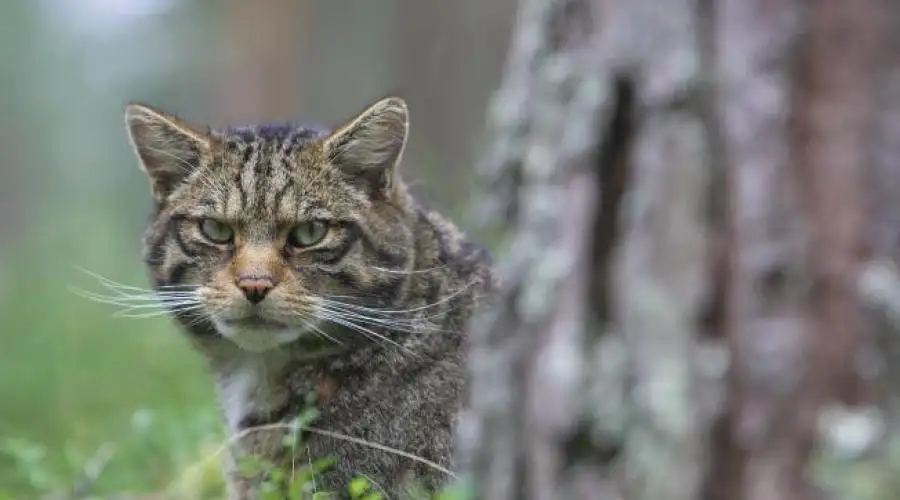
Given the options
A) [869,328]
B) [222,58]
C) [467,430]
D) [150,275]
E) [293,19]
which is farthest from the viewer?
[222,58]

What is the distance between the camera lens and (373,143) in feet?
13.0

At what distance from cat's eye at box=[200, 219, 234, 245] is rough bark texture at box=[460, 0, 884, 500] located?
→ 1868 millimetres

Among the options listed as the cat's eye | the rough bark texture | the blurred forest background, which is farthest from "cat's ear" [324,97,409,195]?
the rough bark texture

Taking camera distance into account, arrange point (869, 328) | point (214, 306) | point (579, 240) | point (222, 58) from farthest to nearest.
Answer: point (222, 58) → point (214, 306) → point (579, 240) → point (869, 328)

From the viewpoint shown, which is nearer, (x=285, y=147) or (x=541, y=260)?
(x=541, y=260)

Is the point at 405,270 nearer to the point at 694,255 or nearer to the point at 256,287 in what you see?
the point at 256,287

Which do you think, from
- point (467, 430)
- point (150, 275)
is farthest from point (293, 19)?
point (467, 430)

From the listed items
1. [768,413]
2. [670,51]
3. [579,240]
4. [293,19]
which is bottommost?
[768,413]

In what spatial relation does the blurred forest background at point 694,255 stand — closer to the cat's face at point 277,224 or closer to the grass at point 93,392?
the grass at point 93,392

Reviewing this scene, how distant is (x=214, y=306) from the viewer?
3768mm

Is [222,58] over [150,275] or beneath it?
over

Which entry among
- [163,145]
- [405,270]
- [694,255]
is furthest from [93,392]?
[694,255]

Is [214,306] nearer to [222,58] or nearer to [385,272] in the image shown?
[385,272]

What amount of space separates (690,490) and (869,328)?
0.35 metres
